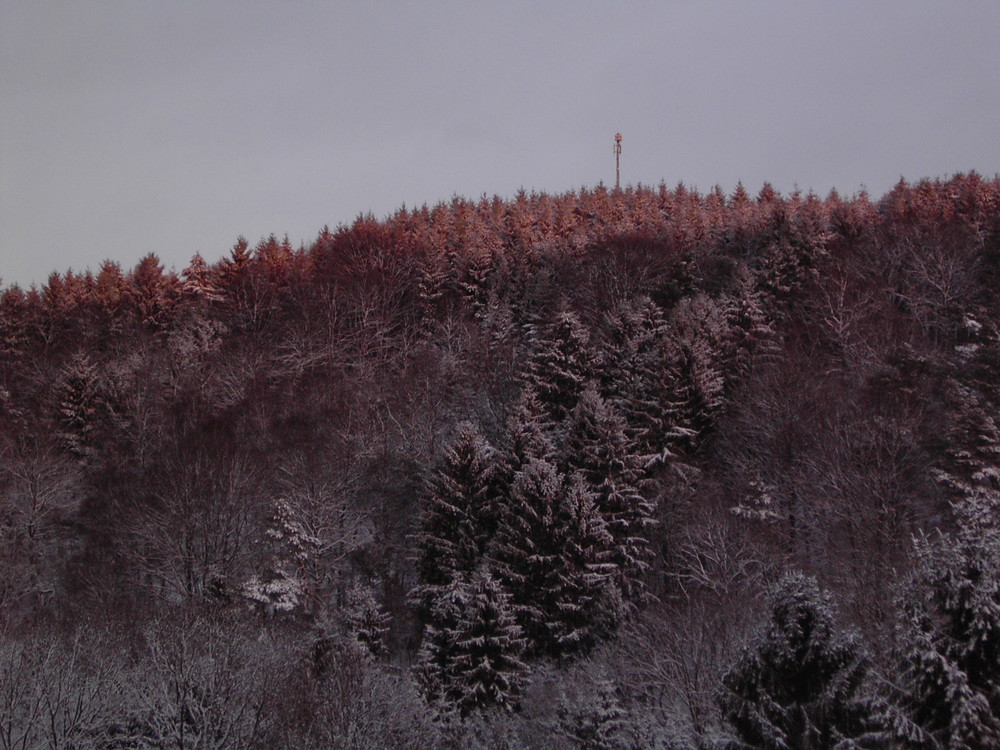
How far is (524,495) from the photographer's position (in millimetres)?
24938

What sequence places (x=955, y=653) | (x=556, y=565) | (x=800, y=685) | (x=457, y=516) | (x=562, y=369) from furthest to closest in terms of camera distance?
(x=562, y=369) → (x=457, y=516) → (x=556, y=565) → (x=800, y=685) → (x=955, y=653)

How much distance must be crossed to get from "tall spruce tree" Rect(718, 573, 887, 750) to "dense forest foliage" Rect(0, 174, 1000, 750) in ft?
0.16

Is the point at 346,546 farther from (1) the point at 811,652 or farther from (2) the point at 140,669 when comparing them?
(1) the point at 811,652

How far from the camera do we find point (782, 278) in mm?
43062

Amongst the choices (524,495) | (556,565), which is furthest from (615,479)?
(556,565)

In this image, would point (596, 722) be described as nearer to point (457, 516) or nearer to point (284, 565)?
point (457, 516)

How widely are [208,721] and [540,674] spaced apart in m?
10.1

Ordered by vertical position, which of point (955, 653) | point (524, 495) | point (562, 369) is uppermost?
point (562, 369)

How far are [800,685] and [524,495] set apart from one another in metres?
13.9

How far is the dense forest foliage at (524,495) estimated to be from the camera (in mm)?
15000

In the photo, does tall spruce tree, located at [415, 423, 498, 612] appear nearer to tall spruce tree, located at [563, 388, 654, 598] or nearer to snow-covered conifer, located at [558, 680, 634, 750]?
tall spruce tree, located at [563, 388, 654, 598]

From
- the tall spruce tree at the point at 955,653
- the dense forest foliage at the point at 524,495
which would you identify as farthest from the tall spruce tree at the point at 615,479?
the tall spruce tree at the point at 955,653

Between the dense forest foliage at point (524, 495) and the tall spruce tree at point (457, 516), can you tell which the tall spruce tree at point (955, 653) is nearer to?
the dense forest foliage at point (524, 495)

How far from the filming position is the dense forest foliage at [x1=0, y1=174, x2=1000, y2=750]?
49.2ft
